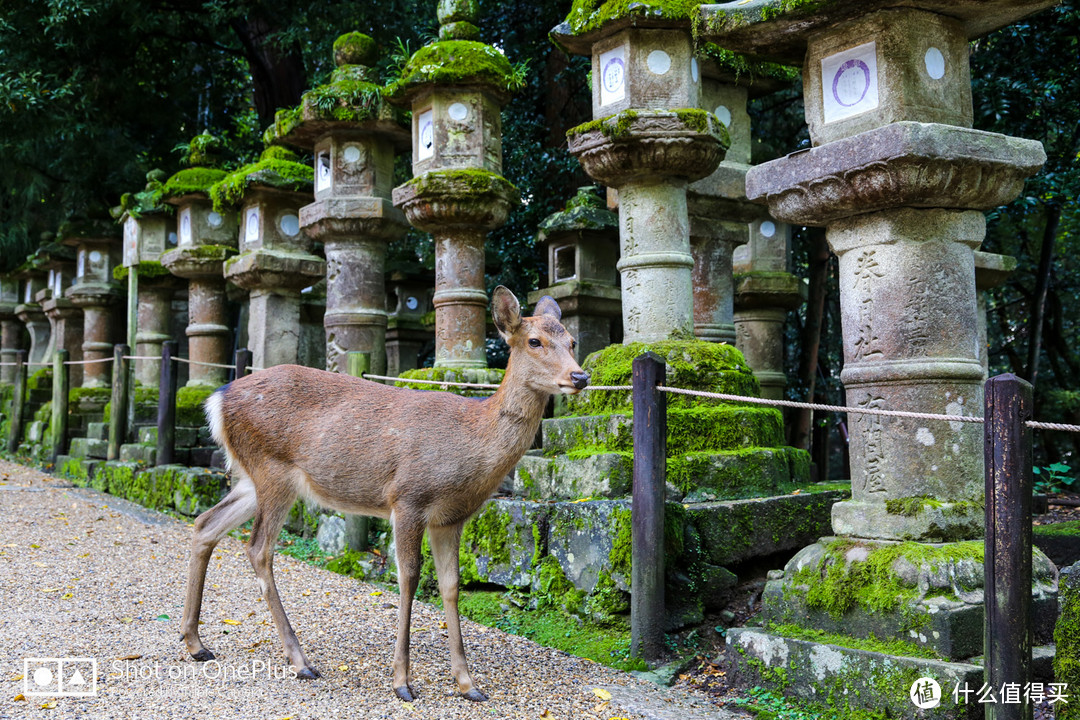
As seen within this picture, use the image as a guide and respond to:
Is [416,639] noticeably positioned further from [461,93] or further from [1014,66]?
[1014,66]

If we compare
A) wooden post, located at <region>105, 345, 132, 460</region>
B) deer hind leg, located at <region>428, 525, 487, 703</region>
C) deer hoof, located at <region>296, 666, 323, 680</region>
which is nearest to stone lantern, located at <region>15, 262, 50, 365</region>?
wooden post, located at <region>105, 345, 132, 460</region>

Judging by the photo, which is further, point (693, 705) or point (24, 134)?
point (24, 134)

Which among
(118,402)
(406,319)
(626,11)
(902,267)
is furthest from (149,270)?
(902,267)

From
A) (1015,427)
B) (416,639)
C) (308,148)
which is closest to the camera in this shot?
(1015,427)

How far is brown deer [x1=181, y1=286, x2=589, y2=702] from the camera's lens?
423 centimetres

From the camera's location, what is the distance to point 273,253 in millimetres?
9492

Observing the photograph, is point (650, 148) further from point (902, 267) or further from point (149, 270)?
point (149, 270)

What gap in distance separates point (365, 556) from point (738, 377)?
3016mm

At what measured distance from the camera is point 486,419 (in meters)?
4.36

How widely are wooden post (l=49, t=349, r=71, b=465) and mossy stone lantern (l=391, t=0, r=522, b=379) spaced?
6970 mm

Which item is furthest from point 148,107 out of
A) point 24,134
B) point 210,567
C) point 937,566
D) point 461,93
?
point 937,566

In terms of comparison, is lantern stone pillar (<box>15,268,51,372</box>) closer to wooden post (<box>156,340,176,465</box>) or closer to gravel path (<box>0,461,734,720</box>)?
wooden post (<box>156,340,176,465</box>)

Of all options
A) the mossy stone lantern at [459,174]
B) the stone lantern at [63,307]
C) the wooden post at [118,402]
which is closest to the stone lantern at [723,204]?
the mossy stone lantern at [459,174]

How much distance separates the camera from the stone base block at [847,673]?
367 centimetres
